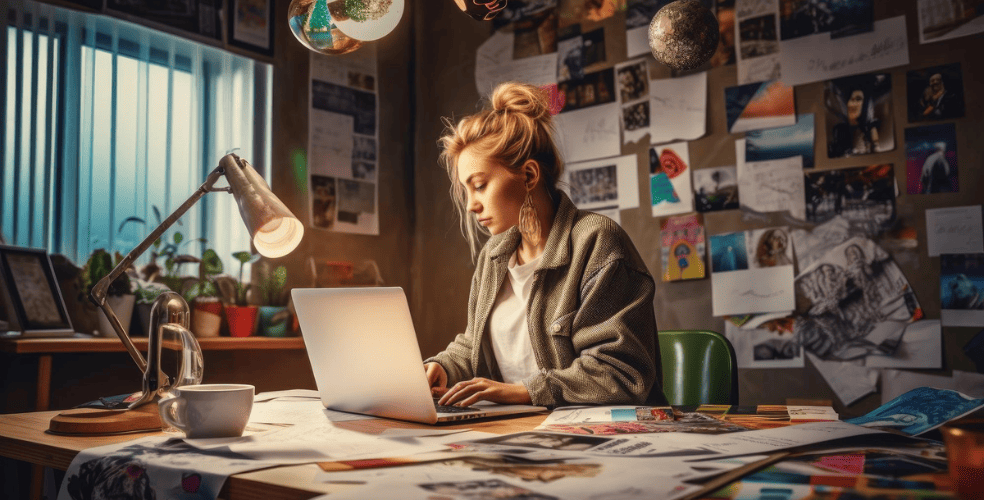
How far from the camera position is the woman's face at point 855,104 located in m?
1.96

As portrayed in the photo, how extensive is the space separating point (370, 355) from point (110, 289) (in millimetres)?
1249

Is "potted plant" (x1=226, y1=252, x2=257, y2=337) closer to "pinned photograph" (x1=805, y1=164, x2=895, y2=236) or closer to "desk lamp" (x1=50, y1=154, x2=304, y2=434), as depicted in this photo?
"desk lamp" (x1=50, y1=154, x2=304, y2=434)

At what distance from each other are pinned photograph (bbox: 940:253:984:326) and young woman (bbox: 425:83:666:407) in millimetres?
907

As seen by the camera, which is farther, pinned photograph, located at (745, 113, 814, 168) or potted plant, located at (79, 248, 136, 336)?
pinned photograph, located at (745, 113, 814, 168)

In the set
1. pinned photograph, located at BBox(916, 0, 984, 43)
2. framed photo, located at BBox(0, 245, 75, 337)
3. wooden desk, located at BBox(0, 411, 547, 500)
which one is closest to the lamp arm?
wooden desk, located at BBox(0, 411, 547, 500)

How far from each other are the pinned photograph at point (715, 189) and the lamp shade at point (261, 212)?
4.85ft

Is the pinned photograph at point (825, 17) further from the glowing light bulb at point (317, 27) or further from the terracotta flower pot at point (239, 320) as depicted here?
the terracotta flower pot at point (239, 320)

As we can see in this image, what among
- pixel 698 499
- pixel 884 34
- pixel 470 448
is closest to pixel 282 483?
pixel 470 448

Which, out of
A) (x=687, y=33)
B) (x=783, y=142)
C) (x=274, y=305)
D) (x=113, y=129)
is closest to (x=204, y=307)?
(x=274, y=305)

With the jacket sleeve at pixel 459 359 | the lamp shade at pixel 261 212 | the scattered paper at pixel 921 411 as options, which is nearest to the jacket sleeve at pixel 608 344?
the jacket sleeve at pixel 459 359

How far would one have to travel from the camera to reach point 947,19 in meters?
1.84

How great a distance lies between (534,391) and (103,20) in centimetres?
178

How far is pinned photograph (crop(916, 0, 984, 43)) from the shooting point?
5.91 feet

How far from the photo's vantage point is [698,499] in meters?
0.52
